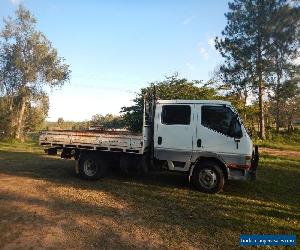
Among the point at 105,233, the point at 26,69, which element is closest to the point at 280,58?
the point at 26,69

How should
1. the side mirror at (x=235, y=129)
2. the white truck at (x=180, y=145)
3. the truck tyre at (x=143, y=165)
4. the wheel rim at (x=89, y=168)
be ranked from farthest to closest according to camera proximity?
the wheel rim at (x=89, y=168)
the truck tyre at (x=143, y=165)
the white truck at (x=180, y=145)
the side mirror at (x=235, y=129)

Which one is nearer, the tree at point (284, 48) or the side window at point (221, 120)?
the side window at point (221, 120)

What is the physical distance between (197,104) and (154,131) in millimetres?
1698

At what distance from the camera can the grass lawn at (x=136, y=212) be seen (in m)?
6.74

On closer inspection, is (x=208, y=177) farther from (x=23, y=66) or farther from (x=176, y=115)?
(x=23, y=66)

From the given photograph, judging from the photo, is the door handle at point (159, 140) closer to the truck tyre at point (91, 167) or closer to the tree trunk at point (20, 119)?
the truck tyre at point (91, 167)

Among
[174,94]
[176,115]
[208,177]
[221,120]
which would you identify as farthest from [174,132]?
[174,94]

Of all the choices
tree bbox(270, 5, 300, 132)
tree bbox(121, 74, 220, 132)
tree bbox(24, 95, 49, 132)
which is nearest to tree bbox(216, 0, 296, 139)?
tree bbox(270, 5, 300, 132)

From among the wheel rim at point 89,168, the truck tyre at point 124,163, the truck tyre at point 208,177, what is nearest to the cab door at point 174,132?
the truck tyre at point 208,177

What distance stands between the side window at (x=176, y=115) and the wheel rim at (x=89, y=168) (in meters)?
3.06

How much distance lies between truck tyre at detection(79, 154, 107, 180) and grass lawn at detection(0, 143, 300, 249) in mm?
278

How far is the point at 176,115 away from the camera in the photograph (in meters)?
11.0

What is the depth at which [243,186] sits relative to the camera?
1188cm

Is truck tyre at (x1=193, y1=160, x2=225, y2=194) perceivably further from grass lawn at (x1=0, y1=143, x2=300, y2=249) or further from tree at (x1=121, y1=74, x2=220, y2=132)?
tree at (x1=121, y1=74, x2=220, y2=132)
